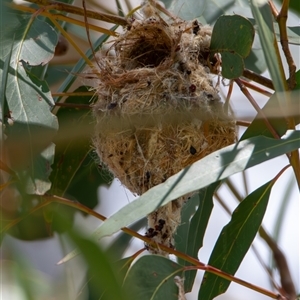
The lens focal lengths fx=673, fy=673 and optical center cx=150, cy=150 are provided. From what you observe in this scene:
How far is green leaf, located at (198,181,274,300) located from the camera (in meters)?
1.92

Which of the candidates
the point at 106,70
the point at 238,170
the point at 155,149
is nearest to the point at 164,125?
the point at 155,149

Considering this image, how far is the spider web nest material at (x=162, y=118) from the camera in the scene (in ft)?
6.48

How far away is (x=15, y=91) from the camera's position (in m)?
1.94

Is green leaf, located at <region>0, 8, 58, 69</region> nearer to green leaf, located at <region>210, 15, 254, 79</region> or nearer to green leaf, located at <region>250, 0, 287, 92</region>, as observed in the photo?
green leaf, located at <region>210, 15, 254, 79</region>

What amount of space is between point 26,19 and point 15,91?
291 mm

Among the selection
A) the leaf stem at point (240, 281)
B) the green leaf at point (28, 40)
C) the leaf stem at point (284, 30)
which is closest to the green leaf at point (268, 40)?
the leaf stem at point (284, 30)

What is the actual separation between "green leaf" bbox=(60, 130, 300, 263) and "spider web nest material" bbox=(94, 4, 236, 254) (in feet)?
1.48

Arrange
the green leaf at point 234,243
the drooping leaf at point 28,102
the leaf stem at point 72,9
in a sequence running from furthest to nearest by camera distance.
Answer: the leaf stem at point 72,9 → the green leaf at point 234,243 → the drooping leaf at point 28,102

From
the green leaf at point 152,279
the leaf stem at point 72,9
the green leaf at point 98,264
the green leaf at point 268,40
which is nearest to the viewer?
the green leaf at point 98,264

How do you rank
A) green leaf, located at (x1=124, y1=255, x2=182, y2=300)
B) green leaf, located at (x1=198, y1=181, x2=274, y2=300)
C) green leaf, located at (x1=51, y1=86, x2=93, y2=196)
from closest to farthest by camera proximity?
green leaf, located at (x1=124, y1=255, x2=182, y2=300)
green leaf, located at (x1=198, y1=181, x2=274, y2=300)
green leaf, located at (x1=51, y1=86, x2=93, y2=196)

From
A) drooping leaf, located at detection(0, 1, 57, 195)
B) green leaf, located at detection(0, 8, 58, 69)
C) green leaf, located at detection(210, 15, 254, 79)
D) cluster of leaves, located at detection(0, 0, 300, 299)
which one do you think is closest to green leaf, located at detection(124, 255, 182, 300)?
cluster of leaves, located at detection(0, 0, 300, 299)

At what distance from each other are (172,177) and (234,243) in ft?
1.81

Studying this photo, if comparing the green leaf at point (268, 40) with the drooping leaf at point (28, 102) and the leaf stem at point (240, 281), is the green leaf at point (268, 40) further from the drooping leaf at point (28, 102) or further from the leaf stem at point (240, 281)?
the drooping leaf at point (28, 102)

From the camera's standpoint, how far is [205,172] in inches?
56.9
